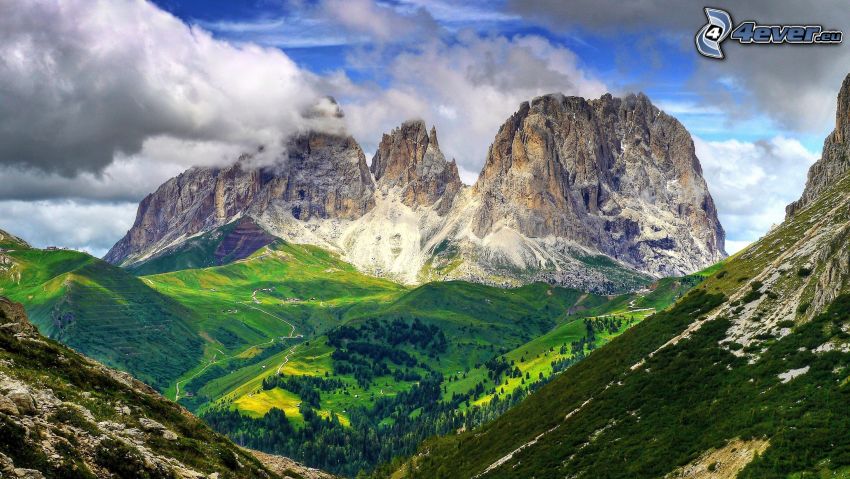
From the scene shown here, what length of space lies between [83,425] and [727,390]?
85.6 metres

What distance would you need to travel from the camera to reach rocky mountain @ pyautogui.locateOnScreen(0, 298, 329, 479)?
52.8 m

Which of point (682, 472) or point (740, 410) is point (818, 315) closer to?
point (740, 410)

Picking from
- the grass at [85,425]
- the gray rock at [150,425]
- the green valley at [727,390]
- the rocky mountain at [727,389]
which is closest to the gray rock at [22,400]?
the grass at [85,425]

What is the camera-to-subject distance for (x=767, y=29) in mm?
131375

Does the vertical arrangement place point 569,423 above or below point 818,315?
below

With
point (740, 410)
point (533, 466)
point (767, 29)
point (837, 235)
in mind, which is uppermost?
point (767, 29)

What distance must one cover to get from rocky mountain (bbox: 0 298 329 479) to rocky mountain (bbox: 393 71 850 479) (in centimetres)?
5438

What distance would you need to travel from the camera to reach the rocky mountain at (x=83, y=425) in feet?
173

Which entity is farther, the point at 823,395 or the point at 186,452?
the point at 823,395

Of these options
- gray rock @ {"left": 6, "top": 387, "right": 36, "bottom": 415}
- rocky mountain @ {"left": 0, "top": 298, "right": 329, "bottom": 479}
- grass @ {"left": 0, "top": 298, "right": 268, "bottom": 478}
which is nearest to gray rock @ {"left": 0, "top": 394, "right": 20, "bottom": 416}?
rocky mountain @ {"left": 0, "top": 298, "right": 329, "bottom": 479}

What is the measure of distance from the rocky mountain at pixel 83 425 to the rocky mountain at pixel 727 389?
54.4 m

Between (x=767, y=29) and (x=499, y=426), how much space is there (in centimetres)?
10819

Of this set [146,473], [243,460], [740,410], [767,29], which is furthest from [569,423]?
[146,473]

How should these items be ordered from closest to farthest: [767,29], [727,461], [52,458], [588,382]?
[52,458], [727,461], [767,29], [588,382]
